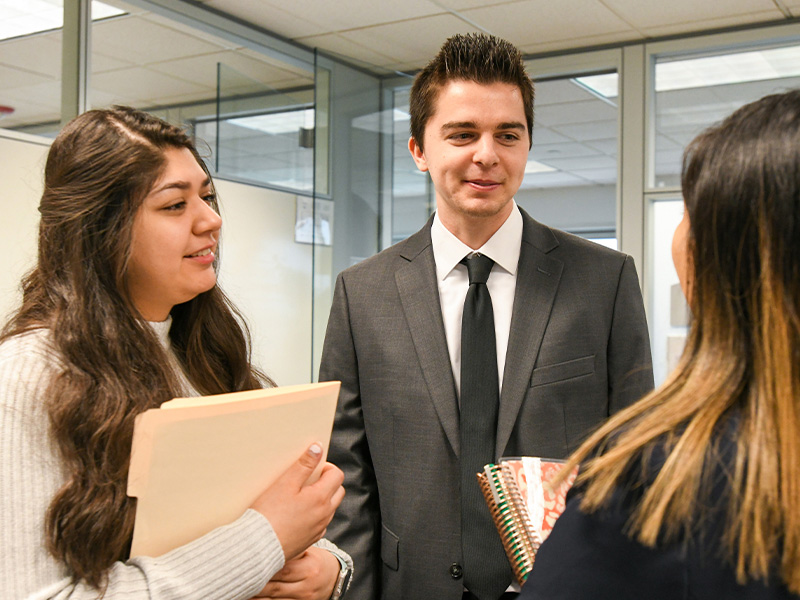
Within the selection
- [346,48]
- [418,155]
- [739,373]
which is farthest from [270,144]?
[739,373]

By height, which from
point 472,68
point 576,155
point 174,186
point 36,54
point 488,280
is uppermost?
point 576,155

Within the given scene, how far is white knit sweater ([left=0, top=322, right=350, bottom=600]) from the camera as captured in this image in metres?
0.95

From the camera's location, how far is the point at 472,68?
1628 mm

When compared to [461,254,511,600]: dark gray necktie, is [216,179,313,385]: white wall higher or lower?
higher

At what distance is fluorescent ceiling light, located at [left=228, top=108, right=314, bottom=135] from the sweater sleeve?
10.4 feet

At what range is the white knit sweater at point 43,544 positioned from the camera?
95cm

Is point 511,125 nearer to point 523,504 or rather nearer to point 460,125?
point 460,125

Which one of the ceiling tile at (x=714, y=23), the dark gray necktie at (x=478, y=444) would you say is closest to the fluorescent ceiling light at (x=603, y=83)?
the ceiling tile at (x=714, y=23)

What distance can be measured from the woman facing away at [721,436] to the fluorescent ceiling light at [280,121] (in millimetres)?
3523

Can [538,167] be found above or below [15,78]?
above

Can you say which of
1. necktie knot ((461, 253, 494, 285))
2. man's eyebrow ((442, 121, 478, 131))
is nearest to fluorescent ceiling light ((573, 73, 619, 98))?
man's eyebrow ((442, 121, 478, 131))

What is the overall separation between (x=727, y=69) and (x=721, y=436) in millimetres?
4102

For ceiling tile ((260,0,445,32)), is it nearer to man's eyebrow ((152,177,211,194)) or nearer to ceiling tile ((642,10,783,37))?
ceiling tile ((642,10,783,37))

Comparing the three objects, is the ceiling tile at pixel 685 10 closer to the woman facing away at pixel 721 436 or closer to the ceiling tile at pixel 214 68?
the ceiling tile at pixel 214 68
